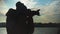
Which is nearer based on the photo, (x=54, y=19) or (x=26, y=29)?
(x=26, y=29)

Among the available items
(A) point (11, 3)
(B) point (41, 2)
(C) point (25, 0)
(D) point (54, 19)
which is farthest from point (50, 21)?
(A) point (11, 3)

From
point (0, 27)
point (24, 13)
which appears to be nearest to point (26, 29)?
point (24, 13)

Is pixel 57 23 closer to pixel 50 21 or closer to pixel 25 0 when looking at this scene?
pixel 50 21

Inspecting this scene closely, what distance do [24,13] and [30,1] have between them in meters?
0.25

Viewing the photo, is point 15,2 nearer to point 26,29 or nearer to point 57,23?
point 26,29

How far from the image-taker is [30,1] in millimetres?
2340

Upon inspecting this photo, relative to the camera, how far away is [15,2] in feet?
7.57

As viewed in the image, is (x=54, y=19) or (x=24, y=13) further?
(x=54, y=19)

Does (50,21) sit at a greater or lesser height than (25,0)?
lesser

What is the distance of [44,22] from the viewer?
2.32m

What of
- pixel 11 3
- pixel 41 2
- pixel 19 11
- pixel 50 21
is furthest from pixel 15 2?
pixel 50 21

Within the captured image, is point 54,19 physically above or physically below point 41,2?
below

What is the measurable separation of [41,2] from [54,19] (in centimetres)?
30

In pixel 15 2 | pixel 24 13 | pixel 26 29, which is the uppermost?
pixel 15 2
